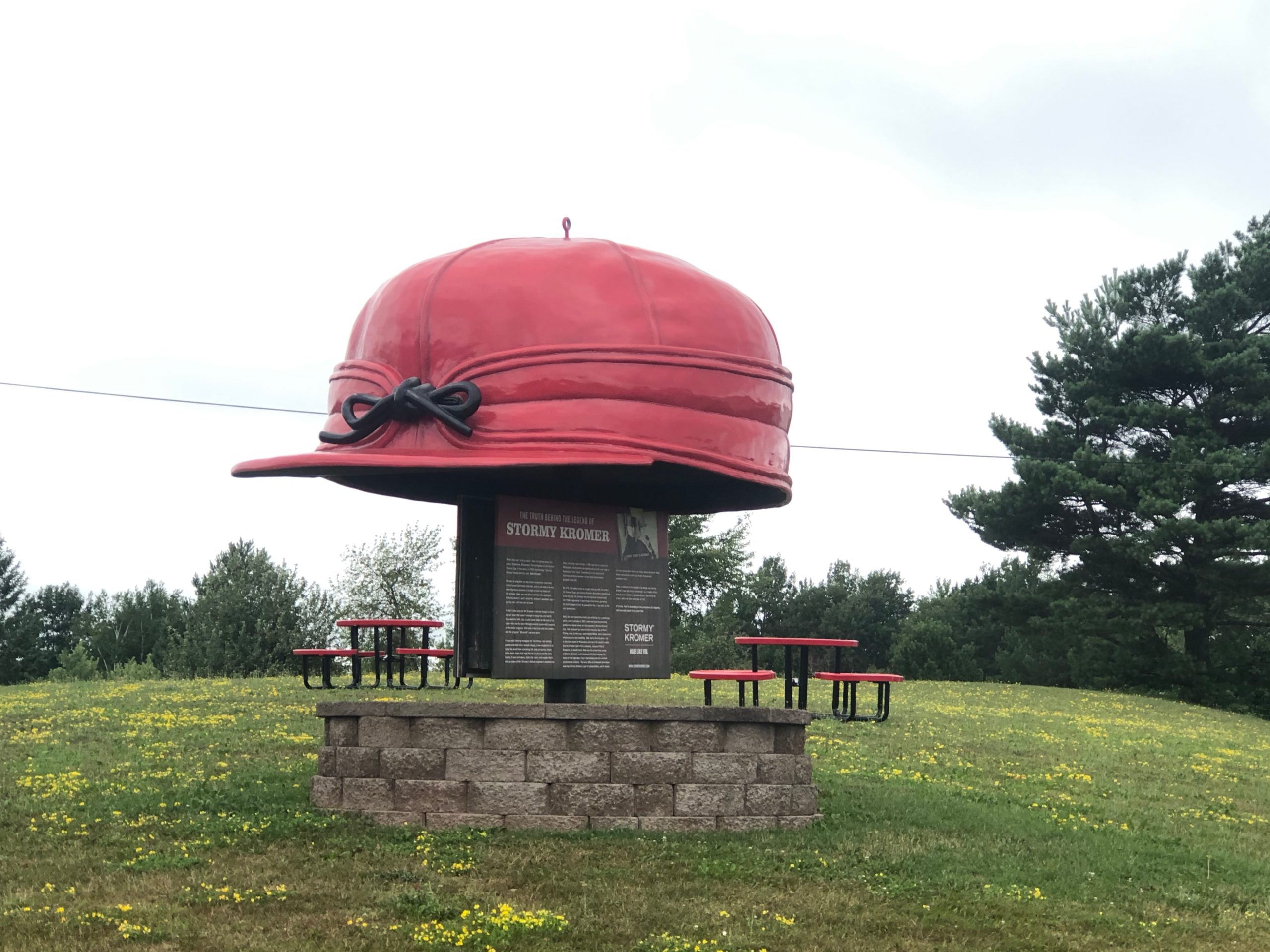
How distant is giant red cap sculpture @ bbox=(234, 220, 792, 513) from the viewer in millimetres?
9250

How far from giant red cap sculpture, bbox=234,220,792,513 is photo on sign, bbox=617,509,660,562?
50cm

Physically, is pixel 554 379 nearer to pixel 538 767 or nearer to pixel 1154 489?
pixel 538 767

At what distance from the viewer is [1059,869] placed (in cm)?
892

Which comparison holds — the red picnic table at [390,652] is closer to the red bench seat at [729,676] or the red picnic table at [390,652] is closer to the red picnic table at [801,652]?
the red picnic table at [801,652]

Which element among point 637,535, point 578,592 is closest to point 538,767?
point 578,592

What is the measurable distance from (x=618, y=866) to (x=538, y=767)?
1266mm

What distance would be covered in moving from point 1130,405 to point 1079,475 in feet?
9.12

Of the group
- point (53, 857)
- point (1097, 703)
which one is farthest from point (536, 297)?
point (1097, 703)

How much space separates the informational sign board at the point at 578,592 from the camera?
9859 millimetres

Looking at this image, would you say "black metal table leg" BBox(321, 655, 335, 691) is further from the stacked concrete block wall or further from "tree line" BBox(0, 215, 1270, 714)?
"tree line" BBox(0, 215, 1270, 714)

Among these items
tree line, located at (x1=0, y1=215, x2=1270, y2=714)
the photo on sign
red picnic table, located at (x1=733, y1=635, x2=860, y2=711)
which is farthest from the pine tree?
the photo on sign

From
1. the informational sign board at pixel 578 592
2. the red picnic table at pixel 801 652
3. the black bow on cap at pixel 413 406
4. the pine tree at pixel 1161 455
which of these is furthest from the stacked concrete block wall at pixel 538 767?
the pine tree at pixel 1161 455

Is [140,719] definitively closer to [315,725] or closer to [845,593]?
[315,725]

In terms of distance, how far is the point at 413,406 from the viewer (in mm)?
9414
